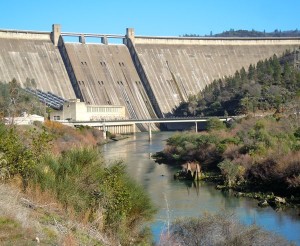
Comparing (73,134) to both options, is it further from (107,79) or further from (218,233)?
(218,233)

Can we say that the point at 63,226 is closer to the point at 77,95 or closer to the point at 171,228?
the point at 171,228

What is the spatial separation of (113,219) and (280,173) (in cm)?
1536

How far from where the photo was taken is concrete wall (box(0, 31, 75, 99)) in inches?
2667

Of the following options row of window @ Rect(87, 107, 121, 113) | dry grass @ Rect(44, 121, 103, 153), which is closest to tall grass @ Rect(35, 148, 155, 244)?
dry grass @ Rect(44, 121, 103, 153)

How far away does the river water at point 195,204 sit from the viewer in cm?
1742

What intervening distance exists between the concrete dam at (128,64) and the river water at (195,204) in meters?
36.5

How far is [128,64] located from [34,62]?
1256cm

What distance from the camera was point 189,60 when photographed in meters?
80.1

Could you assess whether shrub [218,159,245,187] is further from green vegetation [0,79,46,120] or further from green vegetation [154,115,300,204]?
green vegetation [0,79,46,120]

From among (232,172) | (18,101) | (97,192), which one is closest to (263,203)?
(232,172)

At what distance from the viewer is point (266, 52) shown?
84.6m

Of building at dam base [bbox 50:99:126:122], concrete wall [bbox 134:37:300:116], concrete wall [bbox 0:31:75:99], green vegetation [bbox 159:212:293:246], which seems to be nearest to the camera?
green vegetation [bbox 159:212:293:246]

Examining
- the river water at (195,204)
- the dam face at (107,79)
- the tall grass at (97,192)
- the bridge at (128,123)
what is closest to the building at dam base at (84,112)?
the bridge at (128,123)

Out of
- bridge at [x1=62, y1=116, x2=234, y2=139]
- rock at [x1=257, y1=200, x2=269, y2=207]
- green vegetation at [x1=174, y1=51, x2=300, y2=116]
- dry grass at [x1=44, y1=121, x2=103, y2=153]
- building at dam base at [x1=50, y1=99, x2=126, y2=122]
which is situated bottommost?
rock at [x1=257, y1=200, x2=269, y2=207]
